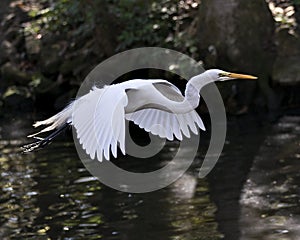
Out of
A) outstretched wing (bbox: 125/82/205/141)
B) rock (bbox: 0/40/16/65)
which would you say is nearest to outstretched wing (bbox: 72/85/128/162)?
outstretched wing (bbox: 125/82/205/141)

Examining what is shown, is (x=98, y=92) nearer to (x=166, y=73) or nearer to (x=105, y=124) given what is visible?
(x=105, y=124)

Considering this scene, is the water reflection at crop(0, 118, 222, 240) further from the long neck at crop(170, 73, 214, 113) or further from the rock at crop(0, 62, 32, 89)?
the rock at crop(0, 62, 32, 89)

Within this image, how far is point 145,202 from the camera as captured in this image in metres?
6.65

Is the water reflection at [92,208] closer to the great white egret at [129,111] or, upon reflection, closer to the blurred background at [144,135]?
the blurred background at [144,135]

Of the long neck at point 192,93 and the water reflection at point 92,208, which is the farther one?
the water reflection at point 92,208

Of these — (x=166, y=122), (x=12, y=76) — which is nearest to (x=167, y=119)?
(x=166, y=122)

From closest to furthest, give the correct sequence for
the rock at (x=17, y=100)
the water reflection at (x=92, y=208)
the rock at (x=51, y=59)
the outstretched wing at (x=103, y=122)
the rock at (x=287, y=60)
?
the outstretched wing at (x=103, y=122)
the water reflection at (x=92, y=208)
the rock at (x=287, y=60)
the rock at (x=51, y=59)
the rock at (x=17, y=100)

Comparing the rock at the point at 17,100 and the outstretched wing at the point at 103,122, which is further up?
the outstretched wing at the point at 103,122

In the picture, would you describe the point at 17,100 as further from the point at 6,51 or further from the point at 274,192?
the point at 274,192

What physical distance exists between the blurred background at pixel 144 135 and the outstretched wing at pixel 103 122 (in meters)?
1.49

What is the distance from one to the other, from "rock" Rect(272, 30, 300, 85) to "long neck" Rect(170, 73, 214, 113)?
5.61 m

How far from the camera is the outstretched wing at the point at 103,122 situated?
4.11 m

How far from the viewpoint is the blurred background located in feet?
19.8

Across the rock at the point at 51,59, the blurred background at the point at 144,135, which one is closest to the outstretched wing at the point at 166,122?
the blurred background at the point at 144,135
